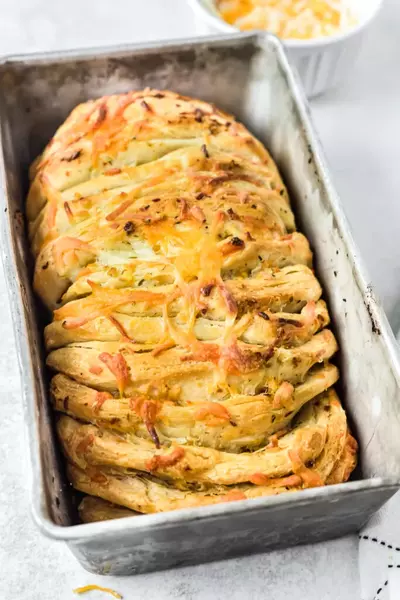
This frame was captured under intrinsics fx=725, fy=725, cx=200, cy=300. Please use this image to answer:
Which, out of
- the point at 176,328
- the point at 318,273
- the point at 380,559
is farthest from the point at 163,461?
the point at 318,273

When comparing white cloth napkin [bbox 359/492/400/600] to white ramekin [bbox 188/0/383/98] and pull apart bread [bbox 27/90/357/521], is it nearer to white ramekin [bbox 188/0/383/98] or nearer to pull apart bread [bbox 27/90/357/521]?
pull apart bread [bbox 27/90/357/521]

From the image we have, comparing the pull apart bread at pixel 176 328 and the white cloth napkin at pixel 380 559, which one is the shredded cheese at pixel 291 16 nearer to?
the pull apart bread at pixel 176 328

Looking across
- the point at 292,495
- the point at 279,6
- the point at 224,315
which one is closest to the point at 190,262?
the point at 224,315

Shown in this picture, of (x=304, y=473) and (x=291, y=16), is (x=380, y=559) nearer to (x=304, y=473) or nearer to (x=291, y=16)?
(x=304, y=473)

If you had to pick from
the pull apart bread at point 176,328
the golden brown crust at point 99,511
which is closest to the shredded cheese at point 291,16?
the pull apart bread at point 176,328

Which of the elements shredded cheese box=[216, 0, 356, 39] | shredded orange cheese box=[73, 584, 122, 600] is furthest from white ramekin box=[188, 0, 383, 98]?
shredded orange cheese box=[73, 584, 122, 600]
